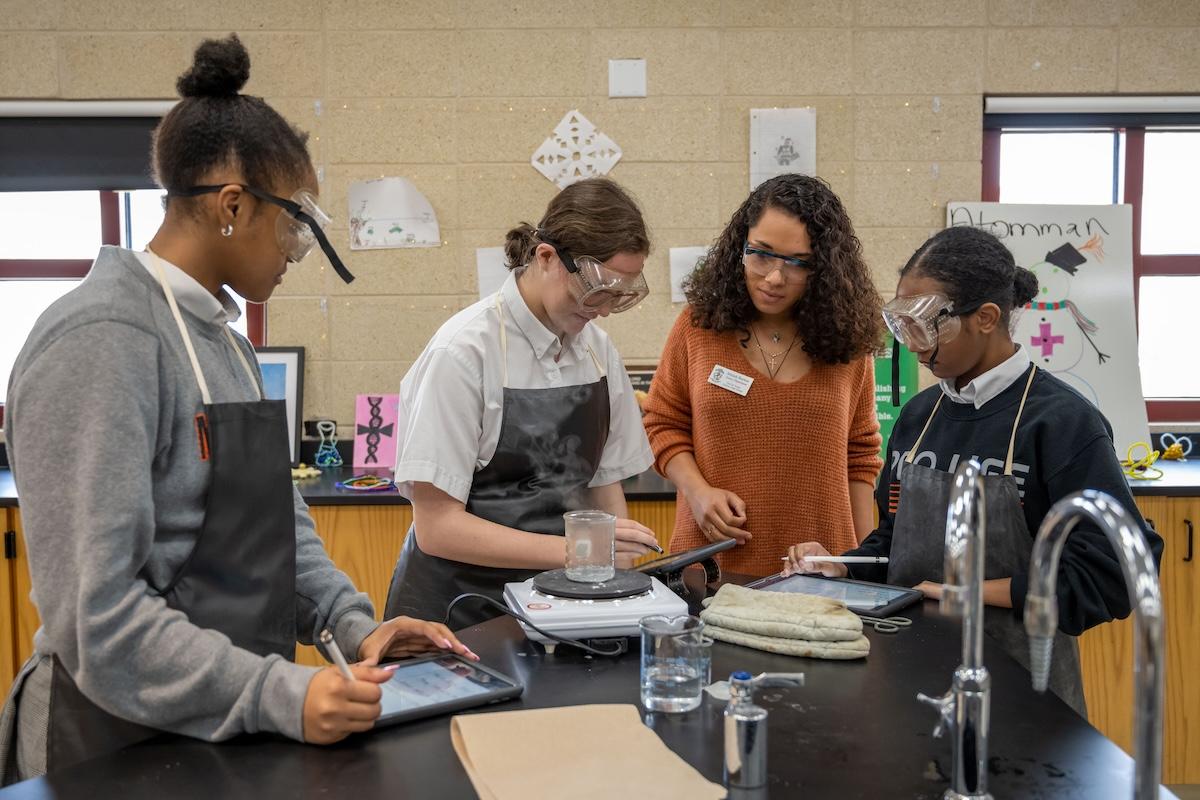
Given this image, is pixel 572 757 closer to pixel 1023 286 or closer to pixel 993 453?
pixel 993 453

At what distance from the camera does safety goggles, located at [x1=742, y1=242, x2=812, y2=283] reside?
226 cm

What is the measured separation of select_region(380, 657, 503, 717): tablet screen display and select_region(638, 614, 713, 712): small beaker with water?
20 cm

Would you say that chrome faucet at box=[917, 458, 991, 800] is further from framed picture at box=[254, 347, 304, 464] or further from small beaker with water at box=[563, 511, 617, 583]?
framed picture at box=[254, 347, 304, 464]

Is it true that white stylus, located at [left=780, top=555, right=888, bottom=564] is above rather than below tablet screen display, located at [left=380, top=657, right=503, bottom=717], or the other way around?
above

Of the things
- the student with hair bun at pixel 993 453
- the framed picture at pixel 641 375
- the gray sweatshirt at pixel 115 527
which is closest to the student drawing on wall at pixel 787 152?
the framed picture at pixel 641 375

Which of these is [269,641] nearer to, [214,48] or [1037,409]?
[214,48]

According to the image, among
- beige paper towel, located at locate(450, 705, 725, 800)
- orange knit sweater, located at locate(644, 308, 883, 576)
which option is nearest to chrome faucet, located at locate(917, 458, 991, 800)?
beige paper towel, located at locate(450, 705, 725, 800)

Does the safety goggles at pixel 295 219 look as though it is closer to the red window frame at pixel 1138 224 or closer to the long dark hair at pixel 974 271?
the long dark hair at pixel 974 271

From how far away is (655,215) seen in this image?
3.77 metres

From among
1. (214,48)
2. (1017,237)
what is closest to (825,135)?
(1017,237)

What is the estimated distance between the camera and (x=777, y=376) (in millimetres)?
2354

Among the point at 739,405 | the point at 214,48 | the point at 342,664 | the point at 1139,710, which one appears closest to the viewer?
the point at 1139,710

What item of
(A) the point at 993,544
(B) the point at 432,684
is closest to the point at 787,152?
(A) the point at 993,544

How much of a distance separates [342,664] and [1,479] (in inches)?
111
